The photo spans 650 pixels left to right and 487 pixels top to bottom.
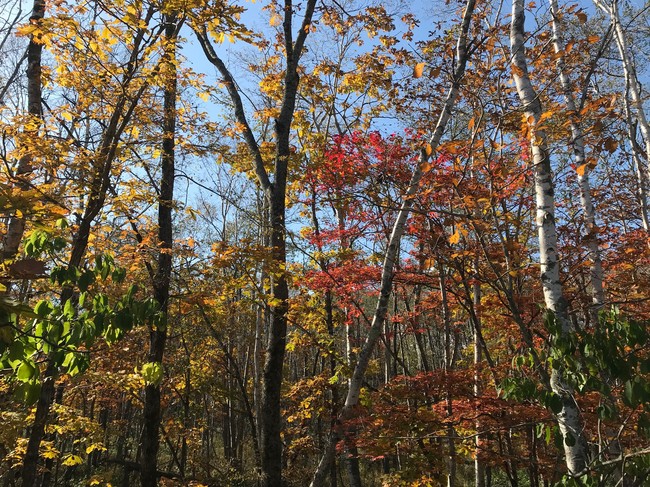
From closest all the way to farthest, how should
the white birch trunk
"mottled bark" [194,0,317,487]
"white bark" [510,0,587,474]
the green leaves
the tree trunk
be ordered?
the green leaves, "white bark" [510,0,587,474], the white birch trunk, "mottled bark" [194,0,317,487], the tree trunk

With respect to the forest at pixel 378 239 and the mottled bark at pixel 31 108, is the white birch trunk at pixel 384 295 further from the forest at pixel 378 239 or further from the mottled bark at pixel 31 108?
the mottled bark at pixel 31 108

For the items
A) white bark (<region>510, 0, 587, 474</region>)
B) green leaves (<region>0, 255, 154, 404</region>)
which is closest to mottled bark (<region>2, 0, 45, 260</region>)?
green leaves (<region>0, 255, 154, 404</region>)

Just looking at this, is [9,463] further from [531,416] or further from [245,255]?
[531,416]

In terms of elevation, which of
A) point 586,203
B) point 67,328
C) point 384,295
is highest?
point 586,203

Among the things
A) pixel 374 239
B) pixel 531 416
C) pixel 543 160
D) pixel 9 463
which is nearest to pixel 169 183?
pixel 374 239

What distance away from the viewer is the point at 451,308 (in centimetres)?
847

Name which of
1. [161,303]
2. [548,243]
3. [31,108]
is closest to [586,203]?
[548,243]

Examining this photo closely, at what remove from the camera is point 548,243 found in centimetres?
341

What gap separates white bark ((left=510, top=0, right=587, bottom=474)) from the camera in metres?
3.01

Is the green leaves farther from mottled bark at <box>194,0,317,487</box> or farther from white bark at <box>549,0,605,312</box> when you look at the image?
white bark at <box>549,0,605,312</box>

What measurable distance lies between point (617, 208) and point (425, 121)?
418 centimetres

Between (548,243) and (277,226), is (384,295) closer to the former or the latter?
(548,243)

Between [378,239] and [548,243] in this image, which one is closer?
[548,243]

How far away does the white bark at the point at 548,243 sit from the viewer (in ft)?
9.87
